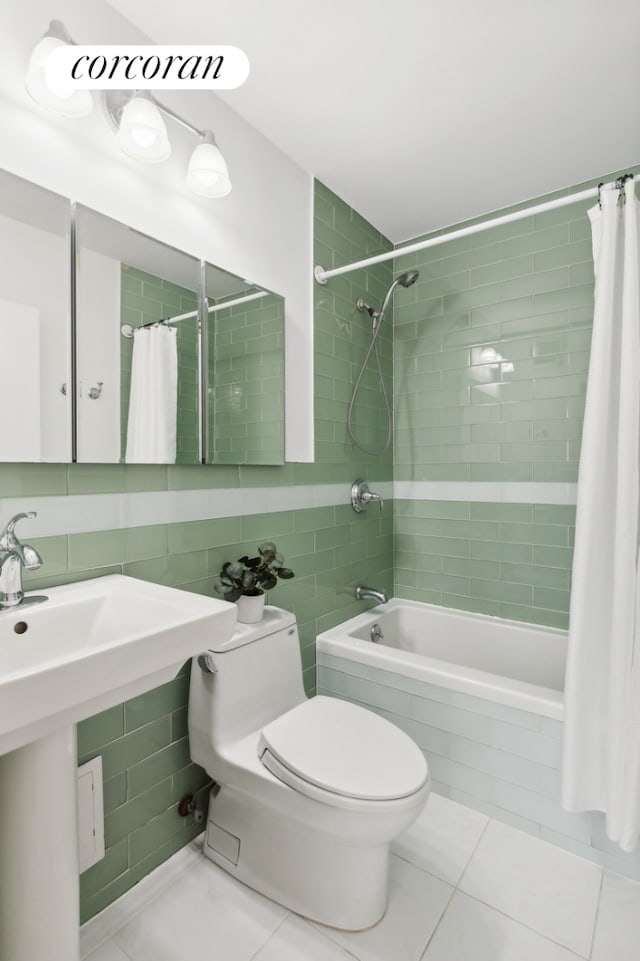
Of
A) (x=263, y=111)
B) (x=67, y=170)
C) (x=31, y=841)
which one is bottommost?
(x=31, y=841)

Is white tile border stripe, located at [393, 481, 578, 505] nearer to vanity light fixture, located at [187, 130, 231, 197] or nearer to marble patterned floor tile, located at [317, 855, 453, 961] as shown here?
marble patterned floor tile, located at [317, 855, 453, 961]

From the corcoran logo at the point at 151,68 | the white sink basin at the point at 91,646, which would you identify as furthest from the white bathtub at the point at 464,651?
the corcoran logo at the point at 151,68

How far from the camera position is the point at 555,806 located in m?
1.65

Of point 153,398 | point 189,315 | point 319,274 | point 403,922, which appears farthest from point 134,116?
point 403,922

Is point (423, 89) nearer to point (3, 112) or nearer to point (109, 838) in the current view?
point (3, 112)

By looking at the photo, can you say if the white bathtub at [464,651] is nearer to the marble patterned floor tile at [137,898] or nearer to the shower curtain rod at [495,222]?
the marble patterned floor tile at [137,898]

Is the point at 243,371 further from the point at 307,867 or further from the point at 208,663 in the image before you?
the point at 307,867

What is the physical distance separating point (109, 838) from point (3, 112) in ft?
6.36

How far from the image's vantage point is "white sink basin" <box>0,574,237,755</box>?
76cm

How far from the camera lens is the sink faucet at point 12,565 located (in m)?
1.11

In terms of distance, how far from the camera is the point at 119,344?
4.65ft

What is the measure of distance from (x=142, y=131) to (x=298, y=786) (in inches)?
72.2

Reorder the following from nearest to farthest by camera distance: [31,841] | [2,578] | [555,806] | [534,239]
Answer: [31,841] → [2,578] → [555,806] → [534,239]

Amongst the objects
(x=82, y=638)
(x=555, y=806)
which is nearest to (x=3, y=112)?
(x=82, y=638)
